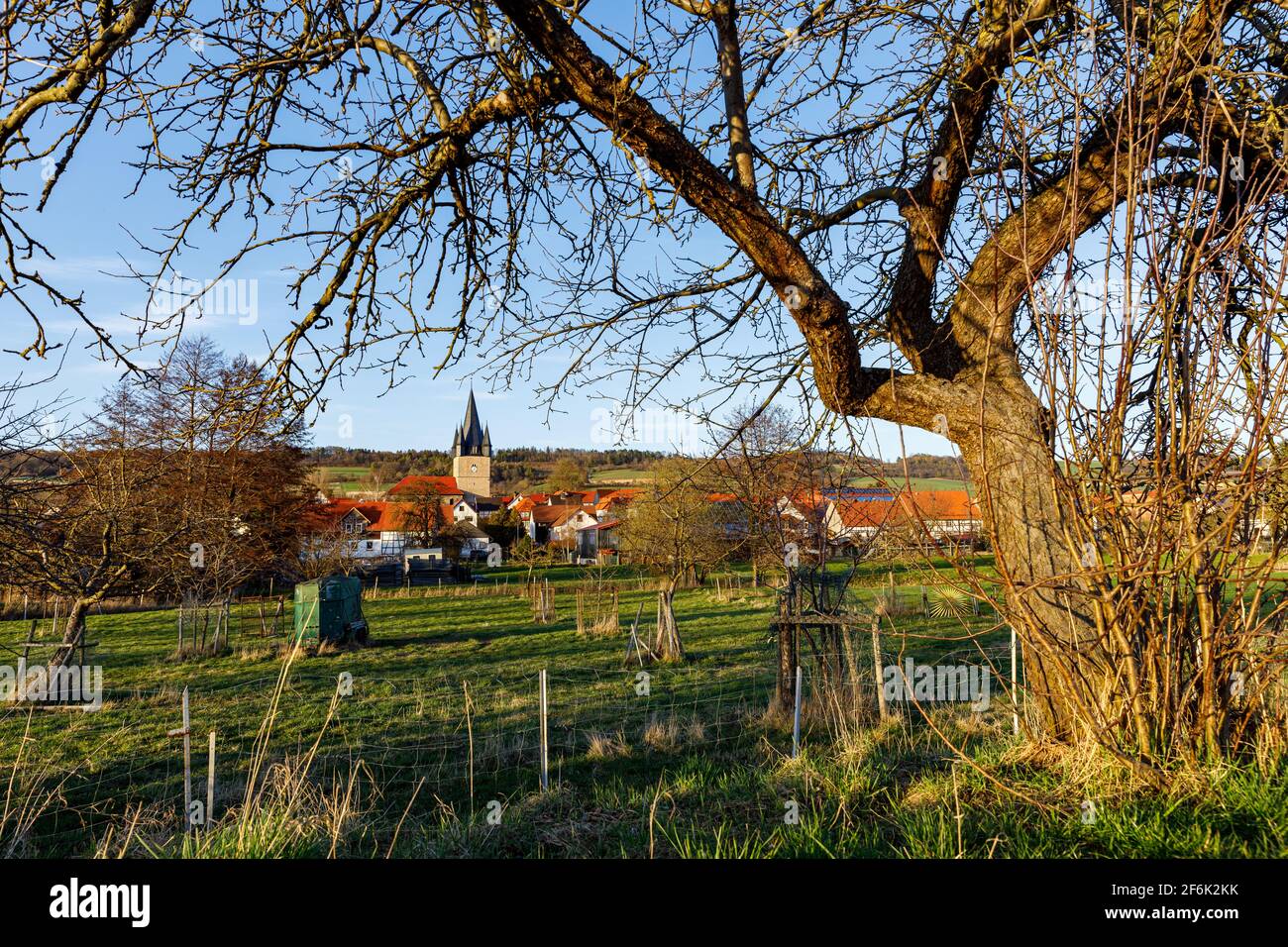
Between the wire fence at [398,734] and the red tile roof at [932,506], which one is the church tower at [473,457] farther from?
the red tile roof at [932,506]

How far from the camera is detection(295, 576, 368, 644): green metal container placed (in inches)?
700

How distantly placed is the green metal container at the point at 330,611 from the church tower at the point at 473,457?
54193 millimetres

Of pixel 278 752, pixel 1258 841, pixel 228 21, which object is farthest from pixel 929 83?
pixel 278 752

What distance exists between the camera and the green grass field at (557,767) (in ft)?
9.01

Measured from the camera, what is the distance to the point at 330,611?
59.1ft

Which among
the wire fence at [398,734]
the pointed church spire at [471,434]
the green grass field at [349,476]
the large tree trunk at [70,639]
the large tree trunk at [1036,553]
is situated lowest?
the wire fence at [398,734]

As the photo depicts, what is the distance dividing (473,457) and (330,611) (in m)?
59.1

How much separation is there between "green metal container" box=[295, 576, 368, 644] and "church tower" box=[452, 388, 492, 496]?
54193 millimetres

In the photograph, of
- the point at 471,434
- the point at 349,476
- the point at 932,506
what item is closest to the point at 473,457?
the point at 471,434

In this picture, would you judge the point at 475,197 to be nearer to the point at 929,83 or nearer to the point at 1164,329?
the point at 929,83

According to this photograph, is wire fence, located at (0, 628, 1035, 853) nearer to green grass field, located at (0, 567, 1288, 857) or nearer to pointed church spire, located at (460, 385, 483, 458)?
green grass field, located at (0, 567, 1288, 857)

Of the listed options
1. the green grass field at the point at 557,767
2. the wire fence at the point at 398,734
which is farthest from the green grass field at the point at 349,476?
the wire fence at the point at 398,734

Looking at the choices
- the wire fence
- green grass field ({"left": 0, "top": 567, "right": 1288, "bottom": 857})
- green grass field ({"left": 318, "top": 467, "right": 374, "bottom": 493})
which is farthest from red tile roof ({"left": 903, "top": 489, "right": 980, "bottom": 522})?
green grass field ({"left": 318, "top": 467, "right": 374, "bottom": 493})
